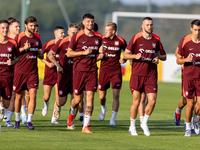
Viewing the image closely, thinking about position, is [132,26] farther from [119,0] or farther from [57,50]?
[57,50]

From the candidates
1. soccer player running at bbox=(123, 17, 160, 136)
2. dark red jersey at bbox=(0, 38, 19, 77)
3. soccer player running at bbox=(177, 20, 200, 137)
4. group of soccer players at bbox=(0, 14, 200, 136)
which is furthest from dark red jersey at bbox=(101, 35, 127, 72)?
dark red jersey at bbox=(0, 38, 19, 77)

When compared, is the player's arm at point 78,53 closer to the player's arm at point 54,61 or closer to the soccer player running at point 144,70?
the soccer player running at point 144,70

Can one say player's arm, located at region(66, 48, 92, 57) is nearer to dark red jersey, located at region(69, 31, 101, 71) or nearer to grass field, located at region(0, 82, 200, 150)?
dark red jersey, located at region(69, 31, 101, 71)

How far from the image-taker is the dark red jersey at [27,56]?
380 inches

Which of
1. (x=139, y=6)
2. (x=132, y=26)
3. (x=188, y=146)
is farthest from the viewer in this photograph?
(x=139, y=6)

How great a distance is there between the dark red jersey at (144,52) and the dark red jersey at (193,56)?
0.58 meters

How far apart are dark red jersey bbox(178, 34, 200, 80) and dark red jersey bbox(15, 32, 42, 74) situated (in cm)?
320

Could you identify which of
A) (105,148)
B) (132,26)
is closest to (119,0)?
(132,26)

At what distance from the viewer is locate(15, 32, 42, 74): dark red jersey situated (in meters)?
9.66

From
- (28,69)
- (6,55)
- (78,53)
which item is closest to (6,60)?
(6,55)

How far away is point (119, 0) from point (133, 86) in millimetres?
25960

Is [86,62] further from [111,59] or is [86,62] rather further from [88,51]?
[111,59]

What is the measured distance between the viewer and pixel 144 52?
9125mm

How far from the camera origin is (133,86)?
920 centimetres
